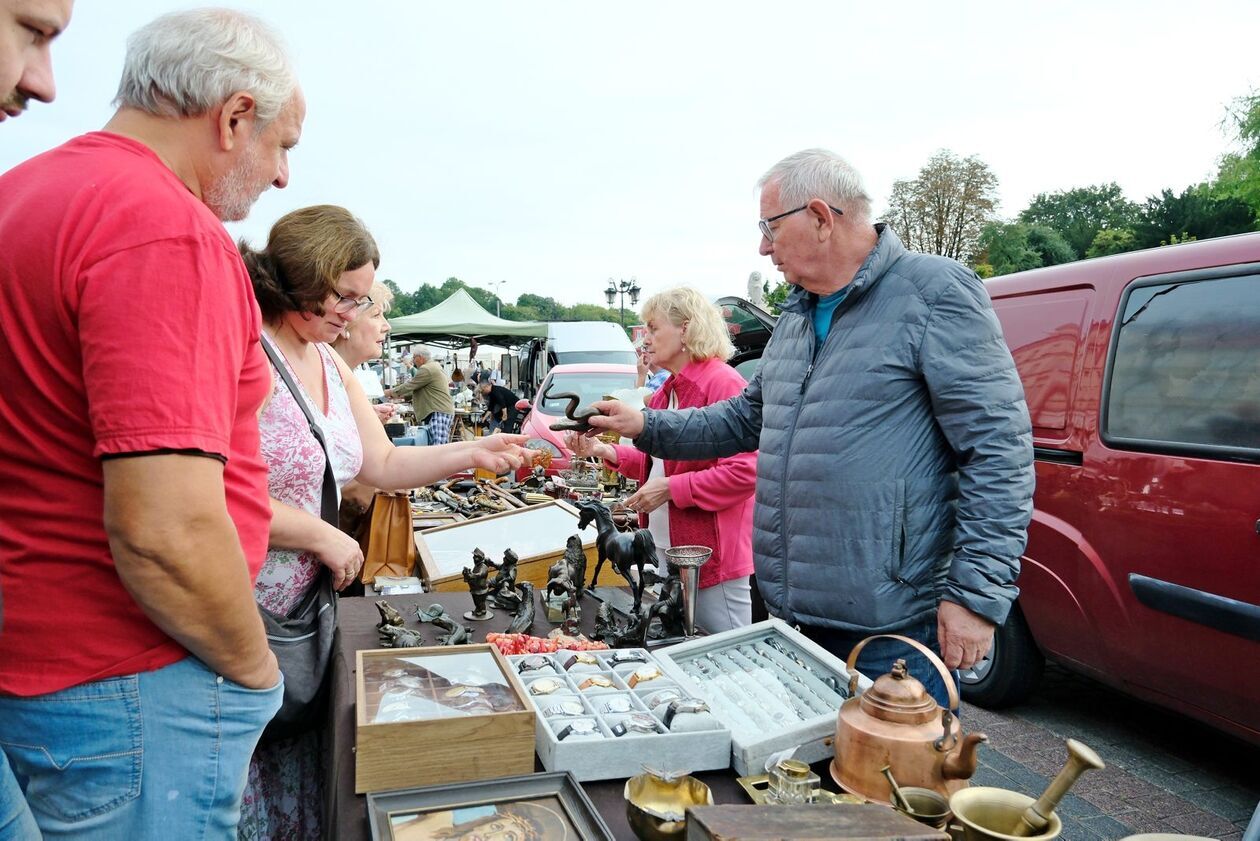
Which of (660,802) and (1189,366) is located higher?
(1189,366)

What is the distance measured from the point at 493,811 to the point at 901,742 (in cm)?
60

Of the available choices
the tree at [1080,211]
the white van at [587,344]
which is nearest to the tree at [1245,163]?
the tree at [1080,211]

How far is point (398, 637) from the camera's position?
86.3 inches

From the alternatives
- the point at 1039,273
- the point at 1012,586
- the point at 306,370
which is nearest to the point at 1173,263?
the point at 1039,273

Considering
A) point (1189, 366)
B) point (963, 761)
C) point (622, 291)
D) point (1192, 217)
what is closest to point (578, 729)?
point (963, 761)

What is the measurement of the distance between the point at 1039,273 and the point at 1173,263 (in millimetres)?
704

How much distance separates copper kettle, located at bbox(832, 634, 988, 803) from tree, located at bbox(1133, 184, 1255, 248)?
1523 inches

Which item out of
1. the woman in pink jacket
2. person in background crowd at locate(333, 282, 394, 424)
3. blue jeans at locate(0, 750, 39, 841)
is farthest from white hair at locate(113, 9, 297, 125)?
person in background crowd at locate(333, 282, 394, 424)

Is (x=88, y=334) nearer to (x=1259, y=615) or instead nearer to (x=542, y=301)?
(x=1259, y=615)

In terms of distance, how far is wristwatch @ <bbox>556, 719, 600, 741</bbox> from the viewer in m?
1.36

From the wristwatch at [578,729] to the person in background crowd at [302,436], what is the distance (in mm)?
822

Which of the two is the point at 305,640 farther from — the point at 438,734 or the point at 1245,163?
the point at 1245,163

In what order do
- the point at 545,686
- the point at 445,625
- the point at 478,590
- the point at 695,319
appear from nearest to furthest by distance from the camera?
the point at 545,686 < the point at 445,625 < the point at 478,590 < the point at 695,319

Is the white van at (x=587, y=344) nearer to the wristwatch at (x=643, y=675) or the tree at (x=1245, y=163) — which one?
the wristwatch at (x=643, y=675)
